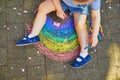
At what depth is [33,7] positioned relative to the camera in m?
2.63

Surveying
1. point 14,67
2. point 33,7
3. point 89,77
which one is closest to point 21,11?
point 33,7

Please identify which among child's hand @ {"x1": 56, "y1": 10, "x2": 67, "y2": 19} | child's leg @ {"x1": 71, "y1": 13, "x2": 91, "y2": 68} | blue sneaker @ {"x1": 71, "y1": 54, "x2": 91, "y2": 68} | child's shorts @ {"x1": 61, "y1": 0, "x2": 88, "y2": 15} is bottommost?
blue sneaker @ {"x1": 71, "y1": 54, "x2": 91, "y2": 68}

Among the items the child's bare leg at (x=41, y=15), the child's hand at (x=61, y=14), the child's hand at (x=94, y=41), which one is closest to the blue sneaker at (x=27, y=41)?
the child's bare leg at (x=41, y=15)

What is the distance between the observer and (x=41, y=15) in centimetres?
248

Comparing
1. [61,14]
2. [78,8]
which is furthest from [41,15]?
[78,8]

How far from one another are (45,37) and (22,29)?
0.20 metres

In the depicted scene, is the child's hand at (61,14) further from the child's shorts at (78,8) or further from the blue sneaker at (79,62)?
the blue sneaker at (79,62)

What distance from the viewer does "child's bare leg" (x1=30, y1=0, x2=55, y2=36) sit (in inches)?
97.0

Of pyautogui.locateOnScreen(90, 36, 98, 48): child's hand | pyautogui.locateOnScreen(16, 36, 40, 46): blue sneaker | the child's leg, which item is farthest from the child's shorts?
pyautogui.locateOnScreen(16, 36, 40, 46): blue sneaker

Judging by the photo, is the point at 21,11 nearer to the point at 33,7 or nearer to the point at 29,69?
the point at 33,7

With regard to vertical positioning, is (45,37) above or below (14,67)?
above

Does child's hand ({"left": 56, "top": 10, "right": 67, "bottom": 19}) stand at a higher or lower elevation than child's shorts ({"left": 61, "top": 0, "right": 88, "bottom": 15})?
lower

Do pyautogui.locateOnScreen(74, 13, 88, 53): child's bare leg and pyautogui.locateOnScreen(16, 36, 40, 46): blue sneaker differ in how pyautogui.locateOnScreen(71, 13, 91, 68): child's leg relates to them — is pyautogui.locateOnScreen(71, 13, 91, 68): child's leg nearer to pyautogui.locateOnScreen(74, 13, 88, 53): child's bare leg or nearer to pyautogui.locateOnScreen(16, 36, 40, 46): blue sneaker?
pyautogui.locateOnScreen(74, 13, 88, 53): child's bare leg

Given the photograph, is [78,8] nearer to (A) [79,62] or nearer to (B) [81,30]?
(B) [81,30]
